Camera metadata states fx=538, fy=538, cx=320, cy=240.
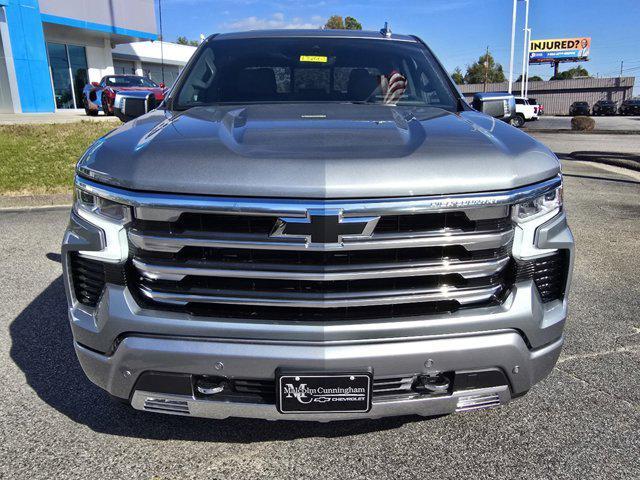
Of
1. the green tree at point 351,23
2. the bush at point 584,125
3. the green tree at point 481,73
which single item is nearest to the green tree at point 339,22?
the green tree at point 351,23

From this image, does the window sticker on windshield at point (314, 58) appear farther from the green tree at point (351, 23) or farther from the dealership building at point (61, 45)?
the green tree at point (351, 23)

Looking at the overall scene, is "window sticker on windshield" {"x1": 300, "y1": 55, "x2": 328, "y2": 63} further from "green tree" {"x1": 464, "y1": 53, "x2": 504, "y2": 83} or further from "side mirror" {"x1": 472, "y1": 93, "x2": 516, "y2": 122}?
"green tree" {"x1": 464, "y1": 53, "x2": 504, "y2": 83}

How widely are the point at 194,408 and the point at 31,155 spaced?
380 inches

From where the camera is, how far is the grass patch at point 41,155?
8188 millimetres

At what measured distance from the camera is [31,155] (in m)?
10.0

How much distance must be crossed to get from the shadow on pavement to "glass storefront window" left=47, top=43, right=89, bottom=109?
25.4 metres

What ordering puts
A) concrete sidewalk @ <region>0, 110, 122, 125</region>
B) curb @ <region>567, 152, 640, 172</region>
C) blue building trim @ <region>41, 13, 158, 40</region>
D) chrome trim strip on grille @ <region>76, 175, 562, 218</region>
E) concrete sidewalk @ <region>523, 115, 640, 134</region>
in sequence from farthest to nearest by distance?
concrete sidewalk @ <region>523, 115, 640, 134</region>, blue building trim @ <region>41, 13, 158, 40</region>, concrete sidewalk @ <region>0, 110, 122, 125</region>, curb @ <region>567, 152, 640, 172</region>, chrome trim strip on grille @ <region>76, 175, 562, 218</region>

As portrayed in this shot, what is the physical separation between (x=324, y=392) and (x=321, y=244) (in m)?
0.54

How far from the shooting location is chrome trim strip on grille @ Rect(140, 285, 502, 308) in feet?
6.35

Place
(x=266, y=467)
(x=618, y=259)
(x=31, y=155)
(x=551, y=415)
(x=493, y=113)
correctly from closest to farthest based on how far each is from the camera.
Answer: (x=266, y=467) → (x=551, y=415) → (x=493, y=113) → (x=618, y=259) → (x=31, y=155)

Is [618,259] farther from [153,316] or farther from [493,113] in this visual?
[153,316]

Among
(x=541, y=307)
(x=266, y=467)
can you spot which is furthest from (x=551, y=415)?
(x=266, y=467)

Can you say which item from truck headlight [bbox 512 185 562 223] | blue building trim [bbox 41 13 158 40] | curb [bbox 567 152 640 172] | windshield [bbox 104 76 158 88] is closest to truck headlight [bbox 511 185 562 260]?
truck headlight [bbox 512 185 562 223]

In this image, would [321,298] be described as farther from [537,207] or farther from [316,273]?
[537,207]
